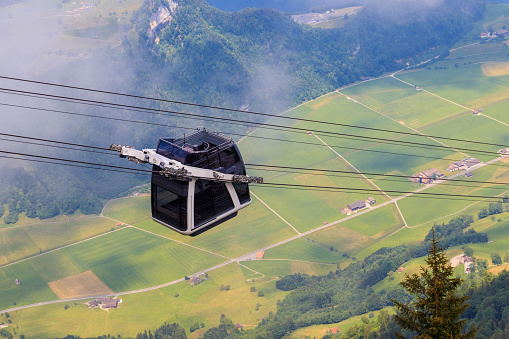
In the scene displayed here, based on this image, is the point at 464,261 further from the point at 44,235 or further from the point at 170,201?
the point at 170,201

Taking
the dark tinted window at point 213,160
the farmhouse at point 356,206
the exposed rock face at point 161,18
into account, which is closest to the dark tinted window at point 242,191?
the dark tinted window at point 213,160

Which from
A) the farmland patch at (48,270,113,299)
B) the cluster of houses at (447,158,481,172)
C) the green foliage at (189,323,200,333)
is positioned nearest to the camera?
the green foliage at (189,323,200,333)

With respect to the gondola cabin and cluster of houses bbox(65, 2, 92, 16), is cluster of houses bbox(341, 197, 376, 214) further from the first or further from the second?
cluster of houses bbox(65, 2, 92, 16)

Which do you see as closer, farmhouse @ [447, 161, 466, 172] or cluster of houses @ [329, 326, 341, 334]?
cluster of houses @ [329, 326, 341, 334]

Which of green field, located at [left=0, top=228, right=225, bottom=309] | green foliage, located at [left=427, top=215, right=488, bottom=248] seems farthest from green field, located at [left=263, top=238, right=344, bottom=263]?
green foliage, located at [left=427, top=215, right=488, bottom=248]

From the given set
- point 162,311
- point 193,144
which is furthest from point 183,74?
point 193,144

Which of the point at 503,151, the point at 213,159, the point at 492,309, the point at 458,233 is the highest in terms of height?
the point at 213,159
